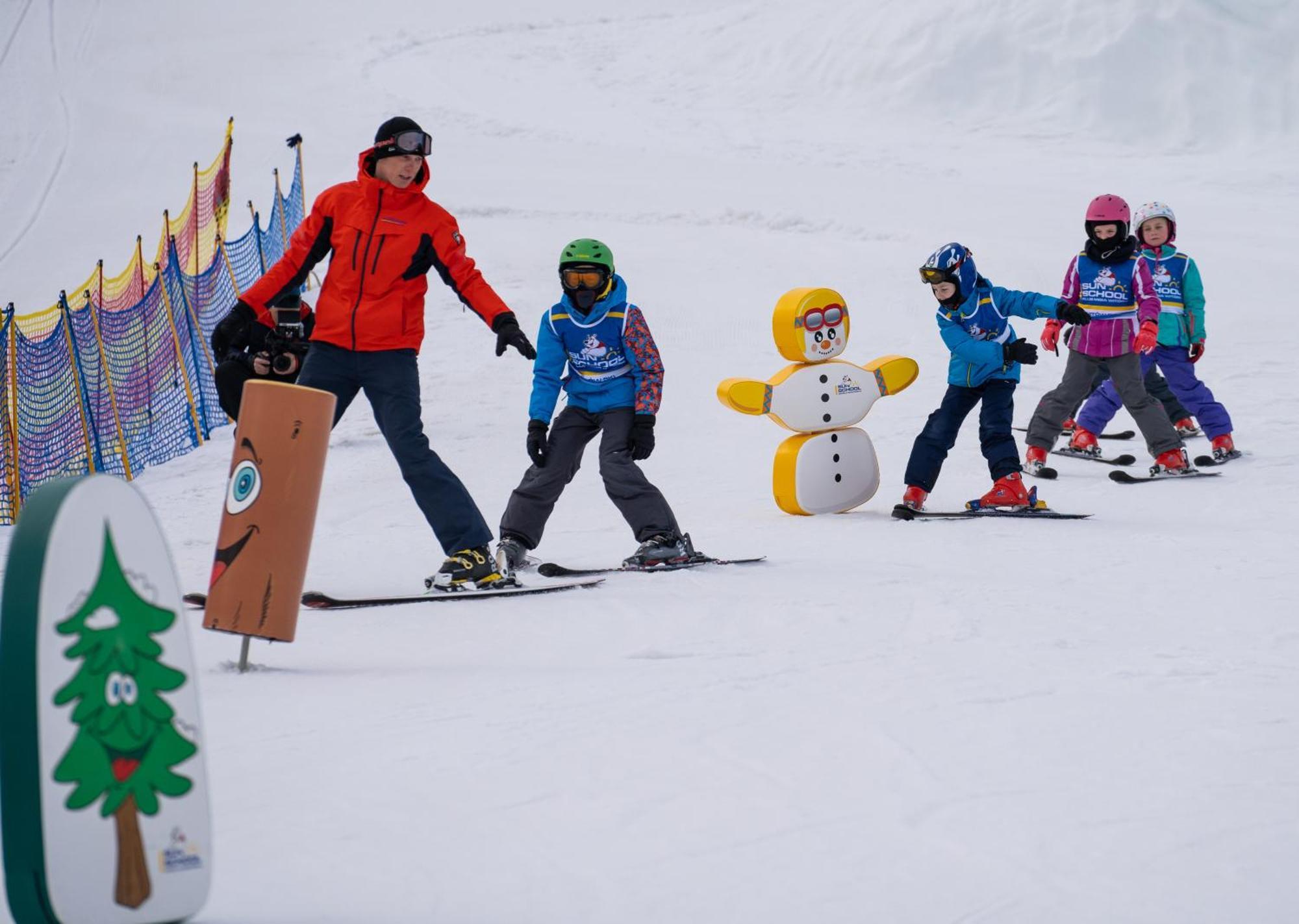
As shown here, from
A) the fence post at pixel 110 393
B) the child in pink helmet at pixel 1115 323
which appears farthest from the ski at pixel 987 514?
the fence post at pixel 110 393

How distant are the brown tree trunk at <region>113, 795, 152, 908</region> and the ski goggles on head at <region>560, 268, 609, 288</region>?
4.06m

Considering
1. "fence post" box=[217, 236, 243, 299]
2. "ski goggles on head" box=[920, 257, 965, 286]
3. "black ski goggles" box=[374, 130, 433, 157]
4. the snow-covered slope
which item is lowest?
the snow-covered slope

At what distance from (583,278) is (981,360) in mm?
2448

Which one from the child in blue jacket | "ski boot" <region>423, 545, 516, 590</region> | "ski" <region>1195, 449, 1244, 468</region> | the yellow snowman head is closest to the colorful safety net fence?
the yellow snowman head

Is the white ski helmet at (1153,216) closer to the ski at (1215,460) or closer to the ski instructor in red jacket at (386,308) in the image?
the ski at (1215,460)

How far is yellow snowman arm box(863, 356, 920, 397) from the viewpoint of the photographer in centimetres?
765

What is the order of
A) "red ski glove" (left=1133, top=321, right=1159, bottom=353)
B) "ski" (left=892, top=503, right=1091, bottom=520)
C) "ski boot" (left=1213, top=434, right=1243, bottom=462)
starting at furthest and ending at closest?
"ski boot" (left=1213, top=434, right=1243, bottom=462), "red ski glove" (left=1133, top=321, right=1159, bottom=353), "ski" (left=892, top=503, right=1091, bottom=520)

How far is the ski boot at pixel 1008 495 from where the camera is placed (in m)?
7.37

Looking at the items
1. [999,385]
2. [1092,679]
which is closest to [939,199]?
[999,385]

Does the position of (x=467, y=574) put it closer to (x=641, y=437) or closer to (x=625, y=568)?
(x=625, y=568)

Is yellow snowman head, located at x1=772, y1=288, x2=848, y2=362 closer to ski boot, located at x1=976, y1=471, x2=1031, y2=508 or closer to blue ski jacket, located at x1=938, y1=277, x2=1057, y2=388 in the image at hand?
blue ski jacket, located at x1=938, y1=277, x2=1057, y2=388

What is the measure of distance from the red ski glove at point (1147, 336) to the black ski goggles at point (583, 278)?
372 centimetres

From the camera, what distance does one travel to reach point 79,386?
922 centimetres

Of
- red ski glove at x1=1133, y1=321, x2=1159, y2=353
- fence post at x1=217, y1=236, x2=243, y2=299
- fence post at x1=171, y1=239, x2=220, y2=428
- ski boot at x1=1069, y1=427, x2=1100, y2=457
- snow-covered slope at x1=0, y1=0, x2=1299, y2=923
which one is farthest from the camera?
fence post at x1=217, y1=236, x2=243, y2=299
